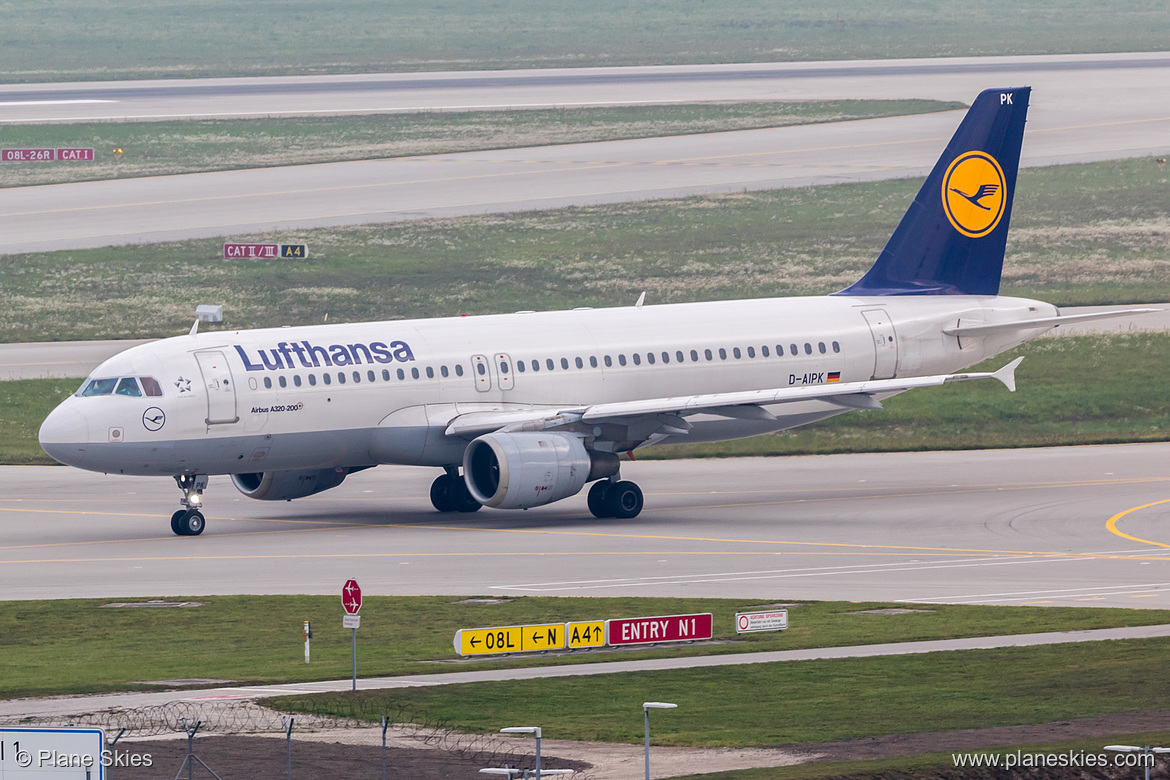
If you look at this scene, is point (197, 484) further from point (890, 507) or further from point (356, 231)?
point (356, 231)

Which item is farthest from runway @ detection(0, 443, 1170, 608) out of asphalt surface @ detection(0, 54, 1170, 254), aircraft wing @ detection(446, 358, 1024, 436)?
asphalt surface @ detection(0, 54, 1170, 254)

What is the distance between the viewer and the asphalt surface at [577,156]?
100875 mm

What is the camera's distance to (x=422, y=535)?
2000 inches

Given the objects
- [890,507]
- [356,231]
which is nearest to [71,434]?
[890,507]

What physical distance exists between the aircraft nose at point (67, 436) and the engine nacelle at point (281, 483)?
547 centimetres

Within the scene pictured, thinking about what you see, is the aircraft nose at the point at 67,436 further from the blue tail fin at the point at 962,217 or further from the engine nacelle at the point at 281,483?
the blue tail fin at the point at 962,217

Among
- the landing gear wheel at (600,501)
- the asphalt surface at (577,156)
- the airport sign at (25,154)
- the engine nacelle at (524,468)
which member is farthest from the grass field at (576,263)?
the engine nacelle at (524,468)

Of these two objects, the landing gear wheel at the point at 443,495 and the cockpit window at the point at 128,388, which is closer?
the cockpit window at the point at 128,388

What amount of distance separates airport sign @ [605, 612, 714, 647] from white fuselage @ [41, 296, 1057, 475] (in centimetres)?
1627

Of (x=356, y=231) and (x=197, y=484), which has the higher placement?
(x=356, y=231)

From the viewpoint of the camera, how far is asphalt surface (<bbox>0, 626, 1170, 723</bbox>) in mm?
31062

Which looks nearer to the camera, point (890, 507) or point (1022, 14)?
point (890, 507)

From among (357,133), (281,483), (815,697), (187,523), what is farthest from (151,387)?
(357,133)

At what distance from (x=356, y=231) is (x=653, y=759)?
71563 mm
